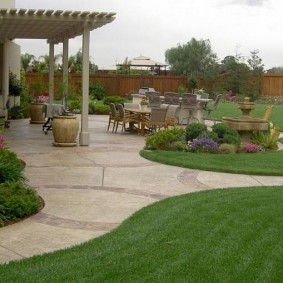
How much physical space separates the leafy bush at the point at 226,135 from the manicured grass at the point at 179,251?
5.89m

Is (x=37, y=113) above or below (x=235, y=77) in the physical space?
below

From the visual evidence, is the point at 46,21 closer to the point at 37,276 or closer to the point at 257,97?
the point at 37,276

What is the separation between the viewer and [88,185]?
27.8 ft

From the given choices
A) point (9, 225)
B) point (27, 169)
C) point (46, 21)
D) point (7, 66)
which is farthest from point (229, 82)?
point (9, 225)

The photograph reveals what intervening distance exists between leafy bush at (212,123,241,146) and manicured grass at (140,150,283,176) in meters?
0.68

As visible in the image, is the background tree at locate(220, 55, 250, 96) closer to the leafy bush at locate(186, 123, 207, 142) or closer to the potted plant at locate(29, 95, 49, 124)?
the potted plant at locate(29, 95, 49, 124)

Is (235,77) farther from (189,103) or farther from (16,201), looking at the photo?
(16,201)

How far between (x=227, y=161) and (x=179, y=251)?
20.2 feet

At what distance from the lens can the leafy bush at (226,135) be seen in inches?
501

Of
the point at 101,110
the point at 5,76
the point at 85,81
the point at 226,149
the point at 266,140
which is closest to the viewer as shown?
the point at 226,149

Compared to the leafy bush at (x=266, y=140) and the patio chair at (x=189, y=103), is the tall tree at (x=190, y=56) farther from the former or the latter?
the leafy bush at (x=266, y=140)

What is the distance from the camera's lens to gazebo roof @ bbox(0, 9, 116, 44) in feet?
41.1

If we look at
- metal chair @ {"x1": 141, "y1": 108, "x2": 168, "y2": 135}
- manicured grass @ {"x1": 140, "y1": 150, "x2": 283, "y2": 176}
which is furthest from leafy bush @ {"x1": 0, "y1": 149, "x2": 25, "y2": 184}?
metal chair @ {"x1": 141, "y1": 108, "x2": 168, "y2": 135}

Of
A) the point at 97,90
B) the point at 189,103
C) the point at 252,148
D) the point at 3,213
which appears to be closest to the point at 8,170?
the point at 3,213
